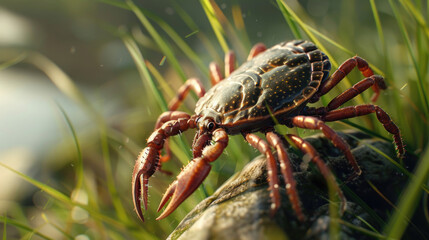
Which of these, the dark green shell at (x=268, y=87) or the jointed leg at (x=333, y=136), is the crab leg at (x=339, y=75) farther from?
the jointed leg at (x=333, y=136)

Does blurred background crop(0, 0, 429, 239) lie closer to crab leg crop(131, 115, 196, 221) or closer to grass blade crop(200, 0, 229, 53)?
grass blade crop(200, 0, 229, 53)

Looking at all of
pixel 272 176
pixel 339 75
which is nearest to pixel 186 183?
pixel 272 176

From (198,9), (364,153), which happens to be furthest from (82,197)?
(198,9)

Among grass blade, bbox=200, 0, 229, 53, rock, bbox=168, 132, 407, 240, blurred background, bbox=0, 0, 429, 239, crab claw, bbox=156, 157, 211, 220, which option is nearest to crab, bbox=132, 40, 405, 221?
crab claw, bbox=156, 157, 211, 220

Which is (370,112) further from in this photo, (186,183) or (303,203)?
(186,183)

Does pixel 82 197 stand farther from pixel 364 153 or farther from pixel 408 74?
pixel 408 74

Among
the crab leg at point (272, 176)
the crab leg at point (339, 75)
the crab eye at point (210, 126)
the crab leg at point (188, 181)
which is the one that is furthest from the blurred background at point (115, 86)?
the crab leg at point (272, 176)

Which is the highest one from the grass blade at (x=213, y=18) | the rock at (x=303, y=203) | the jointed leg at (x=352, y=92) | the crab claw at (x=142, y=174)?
the grass blade at (x=213, y=18)
